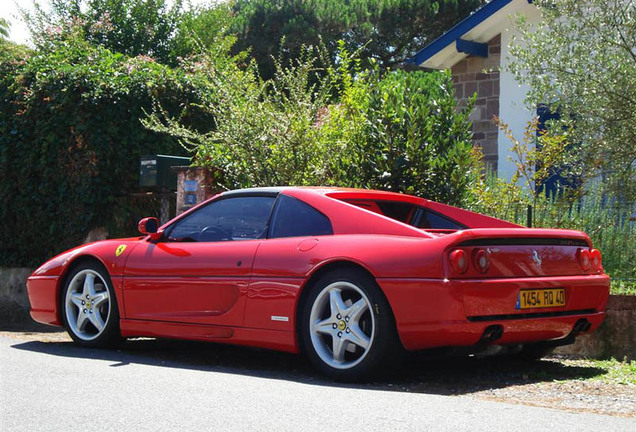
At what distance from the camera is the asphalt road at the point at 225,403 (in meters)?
4.56

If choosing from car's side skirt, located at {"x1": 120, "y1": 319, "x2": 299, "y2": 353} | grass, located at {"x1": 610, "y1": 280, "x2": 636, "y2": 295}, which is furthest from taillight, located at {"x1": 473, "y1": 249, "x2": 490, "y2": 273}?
grass, located at {"x1": 610, "y1": 280, "x2": 636, "y2": 295}

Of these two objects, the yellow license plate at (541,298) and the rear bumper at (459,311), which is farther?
the yellow license plate at (541,298)

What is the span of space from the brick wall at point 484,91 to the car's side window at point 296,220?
875 centimetres

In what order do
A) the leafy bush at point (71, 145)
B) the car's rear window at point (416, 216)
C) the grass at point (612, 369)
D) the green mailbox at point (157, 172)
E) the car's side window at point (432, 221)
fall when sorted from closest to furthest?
the grass at point (612, 369) < the car's rear window at point (416, 216) < the car's side window at point (432, 221) < the green mailbox at point (157, 172) < the leafy bush at point (71, 145)

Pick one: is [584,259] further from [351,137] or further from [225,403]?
[351,137]

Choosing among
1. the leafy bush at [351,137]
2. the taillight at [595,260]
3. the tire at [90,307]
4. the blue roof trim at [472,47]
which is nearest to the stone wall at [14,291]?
the leafy bush at [351,137]

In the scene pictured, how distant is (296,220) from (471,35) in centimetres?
945

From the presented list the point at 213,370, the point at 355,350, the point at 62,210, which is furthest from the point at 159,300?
the point at 62,210

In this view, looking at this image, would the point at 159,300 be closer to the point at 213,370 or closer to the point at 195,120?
the point at 213,370

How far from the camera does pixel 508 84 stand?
1477cm

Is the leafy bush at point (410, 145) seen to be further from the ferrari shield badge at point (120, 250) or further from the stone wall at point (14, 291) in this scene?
the stone wall at point (14, 291)

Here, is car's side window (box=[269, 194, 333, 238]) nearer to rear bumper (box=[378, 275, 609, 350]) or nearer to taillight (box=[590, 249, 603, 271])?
rear bumper (box=[378, 275, 609, 350])

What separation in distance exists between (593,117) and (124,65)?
6870 millimetres

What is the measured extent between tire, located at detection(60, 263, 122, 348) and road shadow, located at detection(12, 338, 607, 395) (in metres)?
0.12
